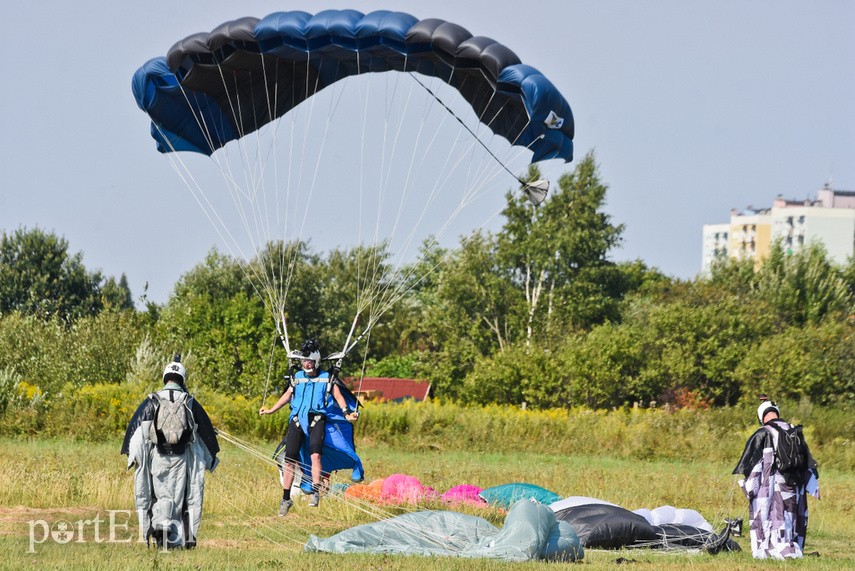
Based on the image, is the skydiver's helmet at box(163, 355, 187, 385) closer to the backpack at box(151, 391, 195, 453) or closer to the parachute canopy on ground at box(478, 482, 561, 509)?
the backpack at box(151, 391, 195, 453)

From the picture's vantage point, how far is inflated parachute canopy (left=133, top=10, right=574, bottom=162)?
14070 mm

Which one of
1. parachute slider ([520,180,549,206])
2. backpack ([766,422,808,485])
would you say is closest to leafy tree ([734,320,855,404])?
parachute slider ([520,180,549,206])

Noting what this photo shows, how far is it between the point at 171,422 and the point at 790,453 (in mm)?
5401

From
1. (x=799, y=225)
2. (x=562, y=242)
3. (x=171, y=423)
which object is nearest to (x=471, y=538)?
(x=171, y=423)

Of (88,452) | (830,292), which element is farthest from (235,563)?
(830,292)

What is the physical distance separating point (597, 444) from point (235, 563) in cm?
1675

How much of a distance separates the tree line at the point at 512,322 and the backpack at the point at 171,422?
15.3 feet

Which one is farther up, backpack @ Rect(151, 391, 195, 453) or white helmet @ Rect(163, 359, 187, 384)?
white helmet @ Rect(163, 359, 187, 384)

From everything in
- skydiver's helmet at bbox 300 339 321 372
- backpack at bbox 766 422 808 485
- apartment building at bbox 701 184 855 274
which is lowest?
backpack at bbox 766 422 808 485

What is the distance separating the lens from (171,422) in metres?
9.64

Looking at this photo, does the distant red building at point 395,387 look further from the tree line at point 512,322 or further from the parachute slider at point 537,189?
the parachute slider at point 537,189

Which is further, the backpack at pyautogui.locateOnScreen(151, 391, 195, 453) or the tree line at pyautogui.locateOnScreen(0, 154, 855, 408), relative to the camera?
the tree line at pyautogui.locateOnScreen(0, 154, 855, 408)

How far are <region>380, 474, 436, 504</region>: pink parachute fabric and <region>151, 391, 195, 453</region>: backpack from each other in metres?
3.38

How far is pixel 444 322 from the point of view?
1982 inches
